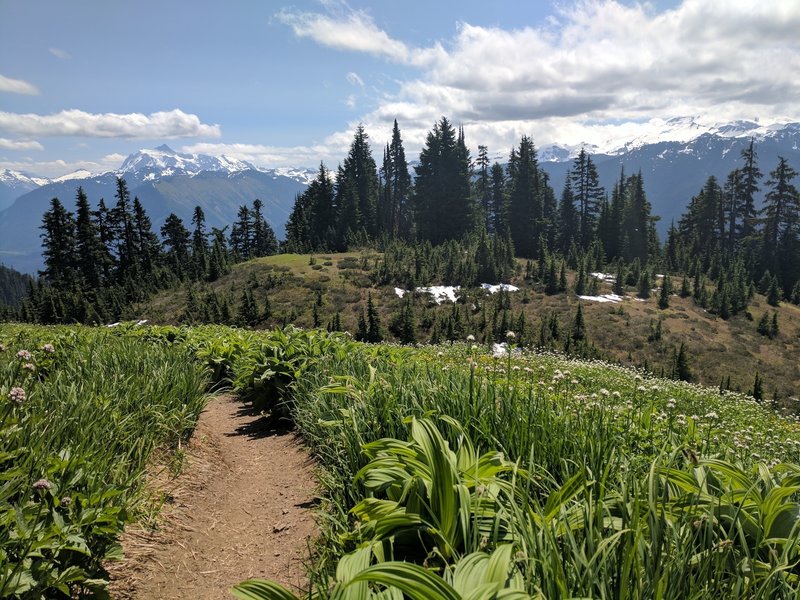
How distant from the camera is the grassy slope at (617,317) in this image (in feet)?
107

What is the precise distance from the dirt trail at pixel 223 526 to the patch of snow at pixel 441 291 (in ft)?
112

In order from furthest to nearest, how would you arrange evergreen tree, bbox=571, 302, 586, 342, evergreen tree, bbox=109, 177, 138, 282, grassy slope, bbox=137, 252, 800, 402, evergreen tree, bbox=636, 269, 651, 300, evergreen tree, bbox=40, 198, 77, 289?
evergreen tree, bbox=109, 177, 138, 282
evergreen tree, bbox=40, 198, 77, 289
evergreen tree, bbox=636, 269, 651, 300
evergreen tree, bbox=571, 302, 586, 342
grassy slope, bbox=137, 252, 800, 402

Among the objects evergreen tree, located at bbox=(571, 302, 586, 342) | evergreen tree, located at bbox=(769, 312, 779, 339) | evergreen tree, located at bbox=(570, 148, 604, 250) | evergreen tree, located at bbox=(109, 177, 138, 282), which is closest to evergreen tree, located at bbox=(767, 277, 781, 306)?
evergreen tree, located at bbox=(769, 312, 779, 339)

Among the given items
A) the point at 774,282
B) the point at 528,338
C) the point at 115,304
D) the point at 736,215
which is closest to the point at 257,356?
the point at 528,338

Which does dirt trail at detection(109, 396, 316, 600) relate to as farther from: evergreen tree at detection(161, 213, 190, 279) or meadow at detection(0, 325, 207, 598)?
evergreen tree at detection(161, 213, 190, 279)

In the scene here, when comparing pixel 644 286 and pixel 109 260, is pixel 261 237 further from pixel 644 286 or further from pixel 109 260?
pixel 644 286

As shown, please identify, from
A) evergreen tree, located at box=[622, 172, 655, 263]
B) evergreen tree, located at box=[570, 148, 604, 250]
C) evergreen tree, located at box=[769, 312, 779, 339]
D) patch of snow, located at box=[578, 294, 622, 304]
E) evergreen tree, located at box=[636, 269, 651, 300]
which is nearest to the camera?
evergreen tree, located at box=[769, 312, 779, 339]

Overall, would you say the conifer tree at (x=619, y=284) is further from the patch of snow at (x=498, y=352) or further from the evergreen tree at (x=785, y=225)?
the evergreen tree at (x=785, y=225)

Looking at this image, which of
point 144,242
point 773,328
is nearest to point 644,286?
point 773,328

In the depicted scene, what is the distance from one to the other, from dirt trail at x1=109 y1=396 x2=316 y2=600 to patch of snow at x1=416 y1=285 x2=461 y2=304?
112 feet

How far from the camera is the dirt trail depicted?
9.30 ft

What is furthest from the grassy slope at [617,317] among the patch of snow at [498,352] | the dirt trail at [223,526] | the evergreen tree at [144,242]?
the dirt trail at [223,526]

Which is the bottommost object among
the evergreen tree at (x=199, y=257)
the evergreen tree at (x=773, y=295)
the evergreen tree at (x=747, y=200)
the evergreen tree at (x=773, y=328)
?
the evergreen tree at (x=773, y=328)

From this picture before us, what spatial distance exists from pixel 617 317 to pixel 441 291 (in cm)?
1424
